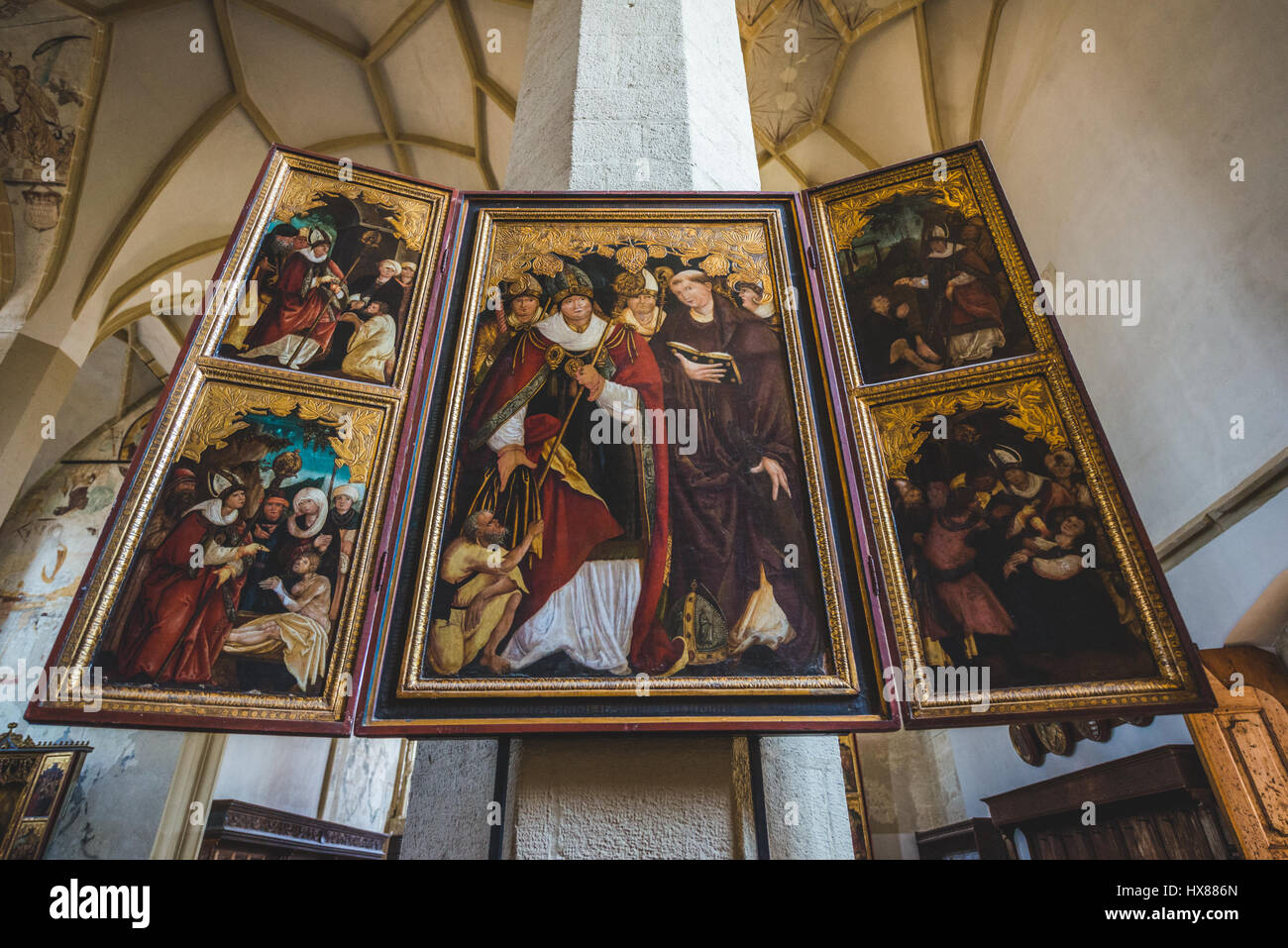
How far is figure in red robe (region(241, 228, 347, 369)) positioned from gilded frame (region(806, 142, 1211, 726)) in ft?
6.28

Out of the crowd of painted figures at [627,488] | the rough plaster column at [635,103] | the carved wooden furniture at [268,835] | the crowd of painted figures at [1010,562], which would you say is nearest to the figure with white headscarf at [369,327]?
the crowd of painted figures at [627,488]

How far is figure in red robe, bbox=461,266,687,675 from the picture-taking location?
2057mm

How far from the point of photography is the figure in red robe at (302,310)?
260cm

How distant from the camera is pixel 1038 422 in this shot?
7.85 feet

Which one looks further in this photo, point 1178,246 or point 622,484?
point 1178,246

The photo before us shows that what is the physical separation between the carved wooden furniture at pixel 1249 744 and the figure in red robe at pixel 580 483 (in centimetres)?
413

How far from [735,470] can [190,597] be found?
1.70m

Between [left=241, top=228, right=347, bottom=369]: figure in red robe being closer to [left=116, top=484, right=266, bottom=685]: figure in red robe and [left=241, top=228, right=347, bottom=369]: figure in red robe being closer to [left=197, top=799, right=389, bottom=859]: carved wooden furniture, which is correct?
[left=116, top=484, right=266, bottom=685]: figure in red robe

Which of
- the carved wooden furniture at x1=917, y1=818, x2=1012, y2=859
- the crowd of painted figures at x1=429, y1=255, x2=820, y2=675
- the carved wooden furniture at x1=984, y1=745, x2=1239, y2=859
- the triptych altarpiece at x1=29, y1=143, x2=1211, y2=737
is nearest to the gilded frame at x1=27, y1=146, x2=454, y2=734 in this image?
the triptych altarpiece at x1=29, y1=143, x2=1211, y2=737

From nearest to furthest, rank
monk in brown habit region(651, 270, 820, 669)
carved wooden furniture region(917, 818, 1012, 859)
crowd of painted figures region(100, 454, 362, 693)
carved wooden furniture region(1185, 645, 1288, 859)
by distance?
crowd of painted figures region(100, 454, 362, 693)
monk in brown habit region(651, 270, 820, 669)
carved wooden furniture region(1185, 645, 1288, 859)
carved wooden furniture region(917, 818, 1012, 859)

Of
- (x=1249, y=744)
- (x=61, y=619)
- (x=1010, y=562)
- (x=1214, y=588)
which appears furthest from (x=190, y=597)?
(x=61, y=619)

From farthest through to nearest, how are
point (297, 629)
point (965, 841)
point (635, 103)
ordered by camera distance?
point (965, 841), point (635, 103), point (297, 629)

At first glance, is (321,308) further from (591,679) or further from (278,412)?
(591,679)

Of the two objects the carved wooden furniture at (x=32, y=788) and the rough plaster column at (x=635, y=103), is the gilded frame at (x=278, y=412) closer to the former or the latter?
the rough plaster column at (x=635, y=103)
